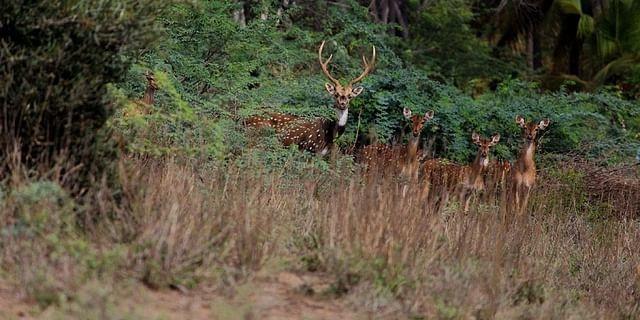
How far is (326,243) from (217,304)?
1.22m

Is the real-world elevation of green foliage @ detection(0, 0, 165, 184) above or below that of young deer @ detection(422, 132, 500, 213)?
above

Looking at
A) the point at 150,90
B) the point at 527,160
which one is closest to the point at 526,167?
the point at 527,160

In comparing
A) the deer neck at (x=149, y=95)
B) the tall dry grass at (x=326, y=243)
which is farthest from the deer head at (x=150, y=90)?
the tall dry grass at (x=326, y=243)

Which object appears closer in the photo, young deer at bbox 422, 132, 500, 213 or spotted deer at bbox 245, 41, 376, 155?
young deer at bbox 422, 132, 500, 213

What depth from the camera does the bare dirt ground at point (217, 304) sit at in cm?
592

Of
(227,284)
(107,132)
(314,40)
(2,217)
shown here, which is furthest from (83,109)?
(314,40)

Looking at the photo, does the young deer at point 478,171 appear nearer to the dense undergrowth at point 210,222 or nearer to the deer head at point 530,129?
the deer head at point 530,129

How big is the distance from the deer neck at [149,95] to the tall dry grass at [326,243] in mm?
3434

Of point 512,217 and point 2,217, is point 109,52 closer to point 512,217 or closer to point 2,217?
point 2,217

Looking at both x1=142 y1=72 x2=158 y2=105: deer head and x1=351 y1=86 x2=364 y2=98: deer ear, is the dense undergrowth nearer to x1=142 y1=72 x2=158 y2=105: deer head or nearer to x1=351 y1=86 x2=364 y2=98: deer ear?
x1=142 y1=72 x2=158 y2=105: deer head

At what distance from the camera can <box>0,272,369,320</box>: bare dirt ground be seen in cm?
592

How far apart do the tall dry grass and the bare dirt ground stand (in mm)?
109

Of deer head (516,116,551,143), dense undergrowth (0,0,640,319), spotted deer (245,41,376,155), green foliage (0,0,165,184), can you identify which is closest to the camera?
dense undergrowth (0,0,640,319)

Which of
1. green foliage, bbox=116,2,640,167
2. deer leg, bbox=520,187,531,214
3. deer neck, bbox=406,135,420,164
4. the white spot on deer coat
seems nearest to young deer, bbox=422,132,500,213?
deer neck, bbox=406,135,420,164
